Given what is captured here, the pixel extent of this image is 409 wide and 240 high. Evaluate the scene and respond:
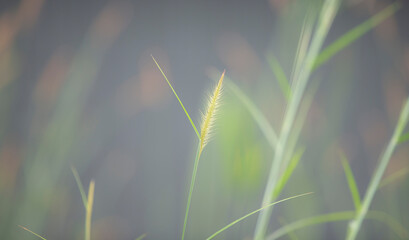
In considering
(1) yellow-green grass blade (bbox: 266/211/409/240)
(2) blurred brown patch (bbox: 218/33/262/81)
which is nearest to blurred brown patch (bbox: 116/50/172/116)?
(2) blurred brown patch (bbox: 218/33/262/81)

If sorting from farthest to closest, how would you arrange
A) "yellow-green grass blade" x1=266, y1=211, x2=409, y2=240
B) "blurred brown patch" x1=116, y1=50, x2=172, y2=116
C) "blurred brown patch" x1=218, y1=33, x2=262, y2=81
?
"blurred brown patch" x1=218, y1=33, x2=262, y2=81
"blurred brown patch" x1=116, y1=50, x2=172, y2=116
"yellow-green grass blade" x1=266, y1=211, x2=409, y2=240

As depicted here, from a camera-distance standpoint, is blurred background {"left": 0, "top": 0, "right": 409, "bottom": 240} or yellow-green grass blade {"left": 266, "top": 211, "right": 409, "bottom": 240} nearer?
yellow-green grass blade {"left": 266, "top": 211, "right": 409, "bottom": 240}

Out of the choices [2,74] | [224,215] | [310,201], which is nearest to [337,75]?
[310,201]

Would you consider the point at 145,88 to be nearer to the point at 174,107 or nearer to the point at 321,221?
the point at 174,107

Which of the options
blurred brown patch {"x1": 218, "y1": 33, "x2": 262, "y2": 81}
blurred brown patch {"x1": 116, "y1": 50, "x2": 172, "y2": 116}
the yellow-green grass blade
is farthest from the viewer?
blurred brown patch {"x1": 218, "y1": 33, "x2": 262, "y2": 81}

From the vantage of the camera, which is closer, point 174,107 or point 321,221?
point 321,221

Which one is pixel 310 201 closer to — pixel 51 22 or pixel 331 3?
pixel 331 3

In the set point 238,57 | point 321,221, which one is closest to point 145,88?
point 238,57

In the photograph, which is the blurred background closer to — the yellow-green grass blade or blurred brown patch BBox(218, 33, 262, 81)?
blurred brown patch BBox(218, 33, 262, 81)
